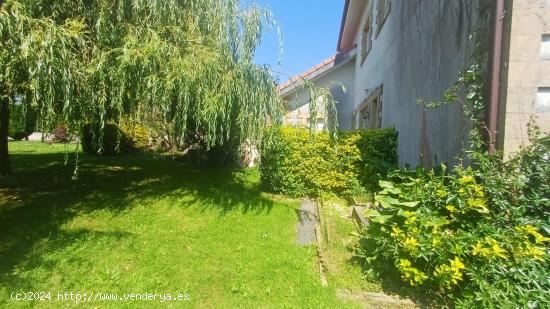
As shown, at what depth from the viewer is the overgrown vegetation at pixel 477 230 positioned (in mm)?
2943

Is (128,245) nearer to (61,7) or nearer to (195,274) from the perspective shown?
(195,274)

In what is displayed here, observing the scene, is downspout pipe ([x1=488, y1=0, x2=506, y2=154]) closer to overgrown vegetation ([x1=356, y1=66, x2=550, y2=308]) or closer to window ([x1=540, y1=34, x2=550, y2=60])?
overgrown vegetation ([x1=356, y1=66, x2=550, y2=308])

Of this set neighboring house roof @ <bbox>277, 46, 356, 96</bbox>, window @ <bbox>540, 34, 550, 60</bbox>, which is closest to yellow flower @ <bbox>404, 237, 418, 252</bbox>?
window @ <bbox>540, 34, 550, 60</bbox>

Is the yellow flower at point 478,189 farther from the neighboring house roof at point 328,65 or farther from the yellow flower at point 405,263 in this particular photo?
the neighboring house roof at point 328,65

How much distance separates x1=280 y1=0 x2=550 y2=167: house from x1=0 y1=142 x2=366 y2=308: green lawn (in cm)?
240

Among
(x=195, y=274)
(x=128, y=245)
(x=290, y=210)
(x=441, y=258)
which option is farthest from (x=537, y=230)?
(x=128, y=245)

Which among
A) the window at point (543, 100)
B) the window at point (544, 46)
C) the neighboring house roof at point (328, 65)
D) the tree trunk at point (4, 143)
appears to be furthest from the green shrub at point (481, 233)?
the tree trunk at point (4, 143)

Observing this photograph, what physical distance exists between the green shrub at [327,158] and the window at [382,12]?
3340 mm

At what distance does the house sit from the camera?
11.0 feet

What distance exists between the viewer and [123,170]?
10430 mm

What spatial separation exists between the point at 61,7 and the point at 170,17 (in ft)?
4.99

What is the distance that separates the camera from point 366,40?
11.8m

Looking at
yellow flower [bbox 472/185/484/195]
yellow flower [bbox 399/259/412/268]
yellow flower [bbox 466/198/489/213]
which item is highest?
yellow flower [bbox 472/185/484/195]

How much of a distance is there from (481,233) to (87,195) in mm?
7331
